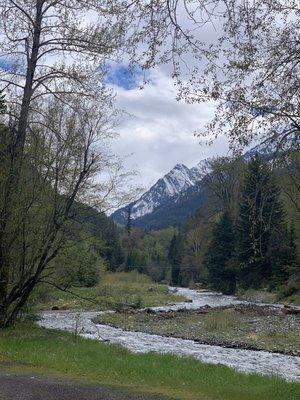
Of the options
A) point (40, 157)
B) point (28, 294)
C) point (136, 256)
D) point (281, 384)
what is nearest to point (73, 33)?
point (40, 157)

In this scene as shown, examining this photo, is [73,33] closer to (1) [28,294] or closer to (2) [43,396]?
(1) [28,294]

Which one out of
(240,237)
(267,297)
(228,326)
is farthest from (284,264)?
(228,326)

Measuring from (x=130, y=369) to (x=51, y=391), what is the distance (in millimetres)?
4854

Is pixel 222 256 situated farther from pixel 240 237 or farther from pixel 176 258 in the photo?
pixel 176 258

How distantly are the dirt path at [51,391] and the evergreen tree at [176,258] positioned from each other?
9756cm

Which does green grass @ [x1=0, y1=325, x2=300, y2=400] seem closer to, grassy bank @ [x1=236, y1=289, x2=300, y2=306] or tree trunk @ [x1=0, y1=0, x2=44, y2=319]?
tree trunk @ [x1=0, y1=0, x2=44, y2=319]

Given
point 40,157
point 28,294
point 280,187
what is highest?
point 40,157

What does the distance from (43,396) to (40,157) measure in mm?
11597

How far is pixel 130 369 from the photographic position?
46.2 feet

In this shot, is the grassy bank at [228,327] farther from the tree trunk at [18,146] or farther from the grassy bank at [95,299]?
the tree trunk at [18,146]

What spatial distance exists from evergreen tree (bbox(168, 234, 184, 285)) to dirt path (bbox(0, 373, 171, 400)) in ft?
320

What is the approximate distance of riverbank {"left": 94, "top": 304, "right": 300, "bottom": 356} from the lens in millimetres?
26359

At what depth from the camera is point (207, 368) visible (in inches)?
643

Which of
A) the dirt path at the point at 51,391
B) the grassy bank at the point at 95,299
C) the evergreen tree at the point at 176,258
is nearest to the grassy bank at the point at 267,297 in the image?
the grassy bank at the point at 95,299
